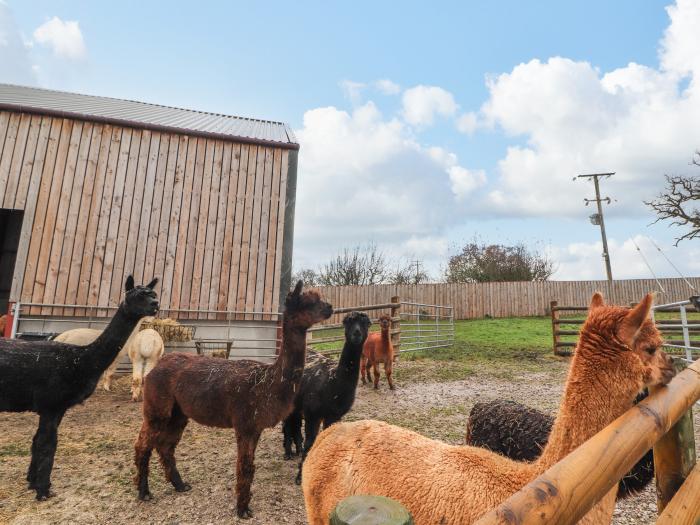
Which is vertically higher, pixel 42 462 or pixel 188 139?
pixel 188 139

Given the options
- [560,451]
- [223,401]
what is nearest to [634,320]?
[560,451]

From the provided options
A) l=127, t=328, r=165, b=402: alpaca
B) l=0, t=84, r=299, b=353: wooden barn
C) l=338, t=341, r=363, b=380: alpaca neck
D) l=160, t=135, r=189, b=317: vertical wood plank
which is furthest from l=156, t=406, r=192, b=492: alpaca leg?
l=160, t=135, r=189, b=317: vertical wood plank

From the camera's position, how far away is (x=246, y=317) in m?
9.15

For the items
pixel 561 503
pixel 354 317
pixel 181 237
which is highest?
pixel 181 237

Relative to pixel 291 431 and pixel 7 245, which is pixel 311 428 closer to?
pixel 291 431

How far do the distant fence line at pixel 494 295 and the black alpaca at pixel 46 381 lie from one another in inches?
787

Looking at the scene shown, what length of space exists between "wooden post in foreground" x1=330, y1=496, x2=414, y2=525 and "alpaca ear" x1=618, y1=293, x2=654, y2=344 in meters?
1.25

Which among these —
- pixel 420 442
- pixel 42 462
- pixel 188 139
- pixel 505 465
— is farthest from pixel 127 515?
pixel 188 139

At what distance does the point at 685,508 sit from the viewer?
1.48 meters

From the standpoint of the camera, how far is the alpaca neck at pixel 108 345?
3.84m

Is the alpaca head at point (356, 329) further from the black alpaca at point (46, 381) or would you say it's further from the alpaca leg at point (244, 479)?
the black alpaca at point (46, 381)

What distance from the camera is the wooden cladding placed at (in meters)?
8.48

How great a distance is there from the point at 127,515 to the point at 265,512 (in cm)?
117

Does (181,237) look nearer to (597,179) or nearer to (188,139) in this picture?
(188,139)
